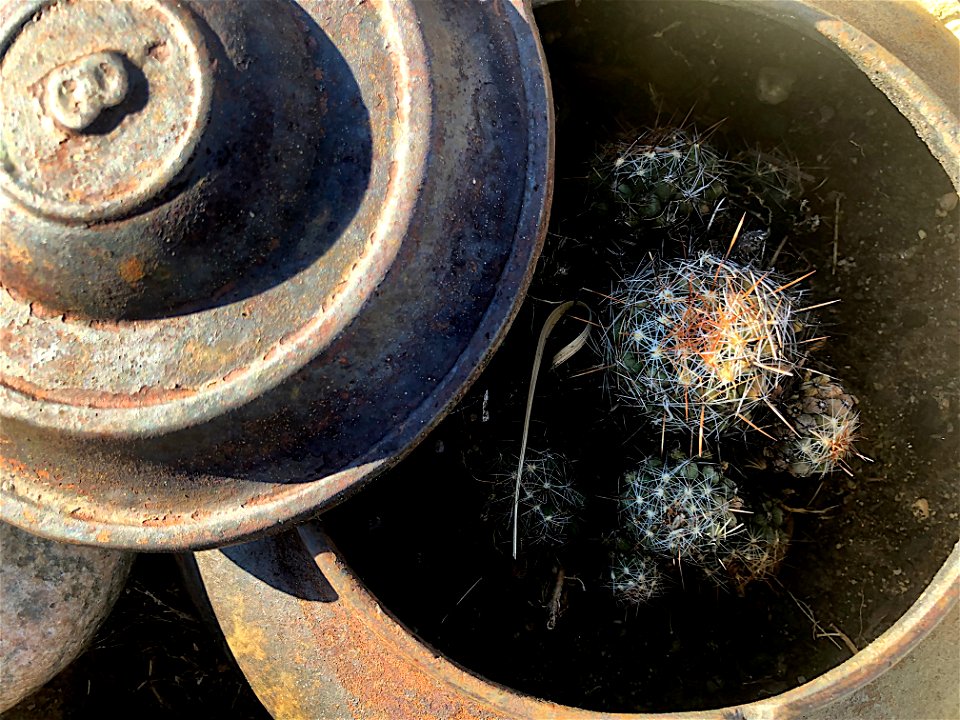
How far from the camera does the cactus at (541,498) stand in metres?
1.77

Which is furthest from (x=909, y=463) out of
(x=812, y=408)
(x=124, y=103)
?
(x=124, y=103)

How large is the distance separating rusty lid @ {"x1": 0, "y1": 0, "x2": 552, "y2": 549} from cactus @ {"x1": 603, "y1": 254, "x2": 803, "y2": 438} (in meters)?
0.43

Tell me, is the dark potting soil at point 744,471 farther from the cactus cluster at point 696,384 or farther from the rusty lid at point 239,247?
the rusty lid at point 239,247

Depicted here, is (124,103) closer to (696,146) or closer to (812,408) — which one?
(696,146)

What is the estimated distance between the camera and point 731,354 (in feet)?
4.83

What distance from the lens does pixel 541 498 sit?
1774mm

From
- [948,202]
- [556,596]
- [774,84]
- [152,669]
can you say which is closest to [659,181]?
[774,84]

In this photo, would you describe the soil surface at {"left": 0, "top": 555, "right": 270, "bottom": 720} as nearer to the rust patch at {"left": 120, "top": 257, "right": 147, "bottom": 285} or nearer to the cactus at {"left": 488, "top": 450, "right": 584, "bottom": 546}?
the cactus at {"left": 488, "top": 450, "right": 584, "bottom": 546}

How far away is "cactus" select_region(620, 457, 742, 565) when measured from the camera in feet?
5.29

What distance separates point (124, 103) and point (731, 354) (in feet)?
3.76

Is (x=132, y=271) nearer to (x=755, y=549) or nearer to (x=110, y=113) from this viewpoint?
(x=110, y=113)

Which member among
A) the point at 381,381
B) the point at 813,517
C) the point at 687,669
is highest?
the point at 381,381

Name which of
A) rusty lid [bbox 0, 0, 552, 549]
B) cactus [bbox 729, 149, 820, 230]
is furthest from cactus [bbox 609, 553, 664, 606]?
cactus [bbox 729, 149, 820, 230]

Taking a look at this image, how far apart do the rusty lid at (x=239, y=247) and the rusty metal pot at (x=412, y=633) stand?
29cm
